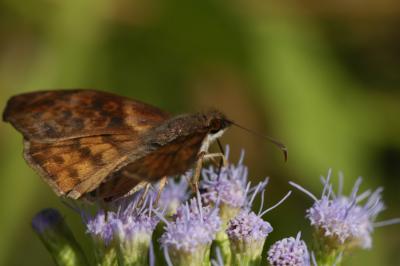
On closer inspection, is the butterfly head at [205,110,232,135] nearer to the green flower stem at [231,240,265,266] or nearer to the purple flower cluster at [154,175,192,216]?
the purple flower cluster at [154,175,192,216]

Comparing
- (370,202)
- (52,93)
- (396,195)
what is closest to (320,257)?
(370,202)

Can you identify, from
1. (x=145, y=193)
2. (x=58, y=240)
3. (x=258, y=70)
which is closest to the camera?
(x=145, y=193)

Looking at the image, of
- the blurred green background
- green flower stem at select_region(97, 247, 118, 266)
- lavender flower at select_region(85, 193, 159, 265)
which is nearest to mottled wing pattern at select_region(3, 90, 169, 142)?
lavender flower at select_region(85, 193, 159, 265)

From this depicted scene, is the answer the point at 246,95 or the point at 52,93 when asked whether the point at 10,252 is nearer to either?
the point at 52,93

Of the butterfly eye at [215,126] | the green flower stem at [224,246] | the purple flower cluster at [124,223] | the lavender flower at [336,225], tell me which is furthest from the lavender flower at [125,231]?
the lavender flower at [336,225]

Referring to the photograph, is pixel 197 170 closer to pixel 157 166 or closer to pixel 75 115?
pixel 157 166

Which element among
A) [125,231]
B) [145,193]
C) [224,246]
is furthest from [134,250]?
[224,246]
